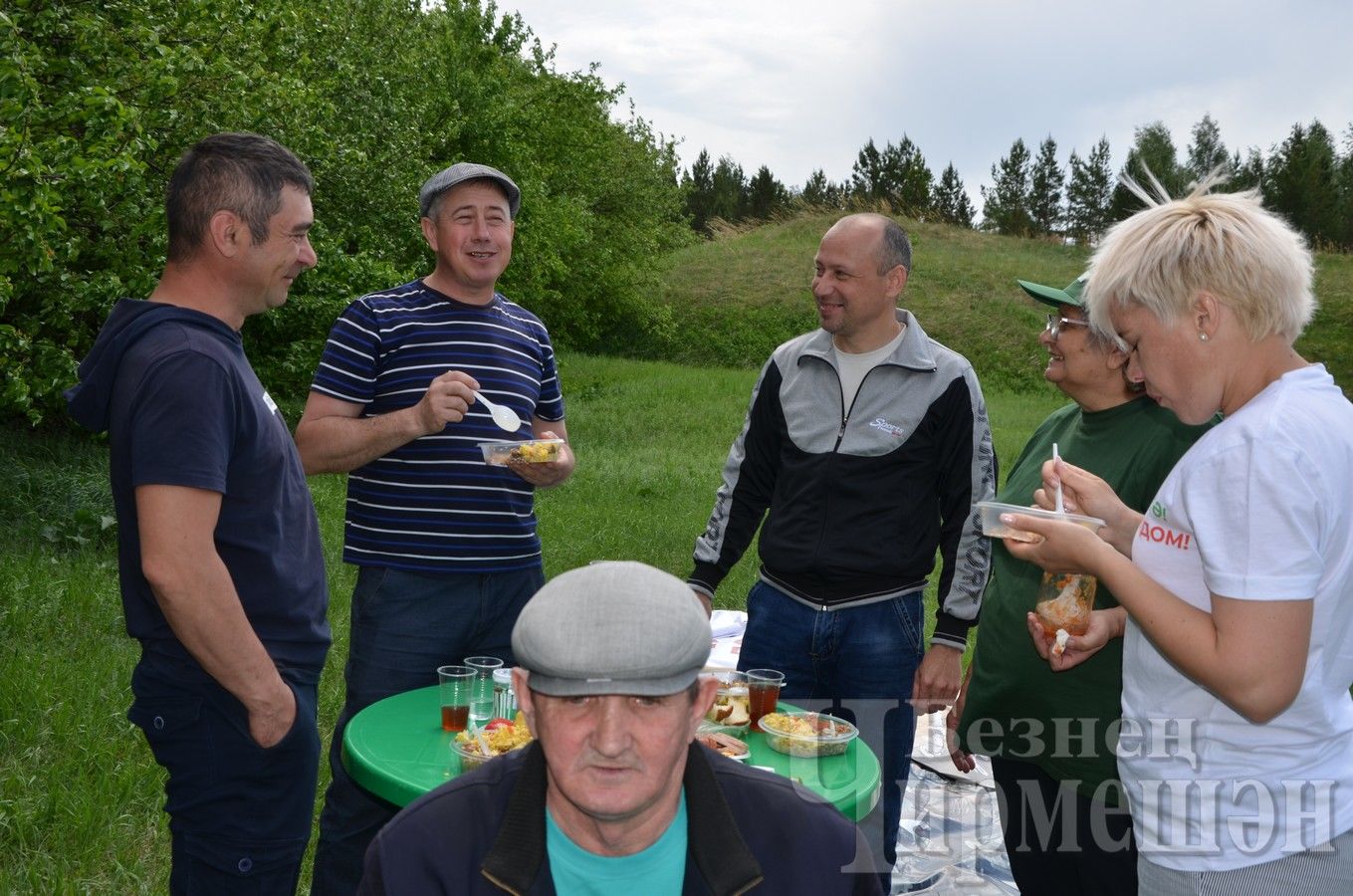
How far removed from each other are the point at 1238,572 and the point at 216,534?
2.13 metres

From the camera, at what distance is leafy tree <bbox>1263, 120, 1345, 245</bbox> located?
49281mm

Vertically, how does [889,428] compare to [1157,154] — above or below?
below

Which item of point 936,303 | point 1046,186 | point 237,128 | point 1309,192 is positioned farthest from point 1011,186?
point 237,128

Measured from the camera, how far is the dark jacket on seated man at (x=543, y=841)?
1706 mm

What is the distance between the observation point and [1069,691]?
10.2 feet

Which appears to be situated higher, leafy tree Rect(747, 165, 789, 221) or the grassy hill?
leafy tree Rect(747, 165, 789, 221)

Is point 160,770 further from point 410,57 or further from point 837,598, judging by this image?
point 410,57

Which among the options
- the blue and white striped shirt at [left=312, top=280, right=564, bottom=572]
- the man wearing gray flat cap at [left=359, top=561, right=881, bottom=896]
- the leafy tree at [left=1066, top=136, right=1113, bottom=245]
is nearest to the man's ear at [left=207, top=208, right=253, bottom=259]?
the blue and white striped shirt at [left=312, top=280, right=564, bottom=572]

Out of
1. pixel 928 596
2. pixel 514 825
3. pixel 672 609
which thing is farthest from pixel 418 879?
pixel 928 596

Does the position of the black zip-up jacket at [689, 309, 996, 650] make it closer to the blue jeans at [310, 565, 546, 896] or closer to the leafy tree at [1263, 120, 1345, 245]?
the blue jeans at [310, 565, 546, 896]

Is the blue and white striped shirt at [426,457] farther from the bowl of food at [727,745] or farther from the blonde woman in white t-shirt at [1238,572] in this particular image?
the blonde woman in white t-shirt at [1238,572]

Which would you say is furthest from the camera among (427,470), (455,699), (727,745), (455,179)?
(455,179)

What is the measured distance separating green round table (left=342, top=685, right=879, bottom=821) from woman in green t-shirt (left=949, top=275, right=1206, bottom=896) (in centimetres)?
55

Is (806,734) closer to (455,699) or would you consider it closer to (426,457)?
(455,699)
